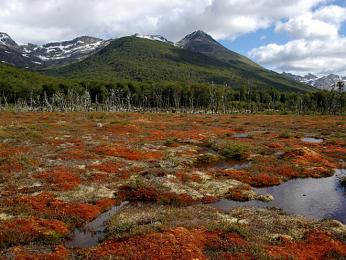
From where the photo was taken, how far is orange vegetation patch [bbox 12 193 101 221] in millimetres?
→ 28875

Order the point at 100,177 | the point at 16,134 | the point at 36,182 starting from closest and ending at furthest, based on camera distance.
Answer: the point at 36,182
the point at 100,177
the point at 16,134

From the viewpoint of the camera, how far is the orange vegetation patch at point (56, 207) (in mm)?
28875

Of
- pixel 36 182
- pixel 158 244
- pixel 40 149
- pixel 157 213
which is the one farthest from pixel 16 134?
pixel 158 244

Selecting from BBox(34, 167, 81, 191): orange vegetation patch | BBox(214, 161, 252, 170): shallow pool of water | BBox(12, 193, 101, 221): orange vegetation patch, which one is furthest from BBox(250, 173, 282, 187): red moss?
BBox(34, 167, 81, 191): orange vegetation patch

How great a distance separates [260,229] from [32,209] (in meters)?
18.2

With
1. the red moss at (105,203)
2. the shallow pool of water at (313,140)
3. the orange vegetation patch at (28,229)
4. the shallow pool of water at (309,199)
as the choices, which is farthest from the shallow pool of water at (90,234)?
the shallow pool of water at (313,140)

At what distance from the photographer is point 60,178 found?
126 feet

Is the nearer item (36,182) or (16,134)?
(36,182)

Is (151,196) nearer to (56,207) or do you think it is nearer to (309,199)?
(56,207)

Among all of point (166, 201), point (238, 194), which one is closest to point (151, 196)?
point (166, 201)

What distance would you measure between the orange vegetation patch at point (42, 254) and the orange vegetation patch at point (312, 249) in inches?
489

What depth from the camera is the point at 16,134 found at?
226 feet

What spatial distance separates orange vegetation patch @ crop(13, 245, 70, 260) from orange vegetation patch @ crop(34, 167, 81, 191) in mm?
13175

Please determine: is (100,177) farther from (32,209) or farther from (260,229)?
(260,229)
